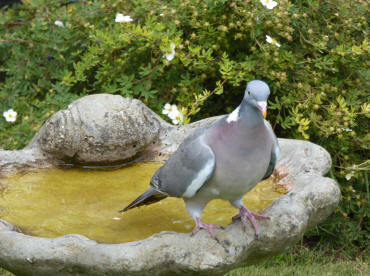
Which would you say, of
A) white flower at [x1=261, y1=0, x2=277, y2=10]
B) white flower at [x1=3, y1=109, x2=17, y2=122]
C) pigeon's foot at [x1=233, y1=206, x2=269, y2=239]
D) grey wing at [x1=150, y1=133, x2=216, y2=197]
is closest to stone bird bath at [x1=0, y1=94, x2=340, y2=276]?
pigeon's foot at [x1=233, y1=206, x2=269, y2=239]

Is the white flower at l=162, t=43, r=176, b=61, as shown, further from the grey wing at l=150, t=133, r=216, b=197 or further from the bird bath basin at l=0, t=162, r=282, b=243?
the grey wing at l=150, t=133, r=216, b=197

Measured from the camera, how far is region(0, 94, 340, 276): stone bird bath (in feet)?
6.66

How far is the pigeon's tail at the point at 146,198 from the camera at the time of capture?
2.55 meters

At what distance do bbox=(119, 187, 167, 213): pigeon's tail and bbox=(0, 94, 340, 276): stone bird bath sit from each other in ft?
1.47

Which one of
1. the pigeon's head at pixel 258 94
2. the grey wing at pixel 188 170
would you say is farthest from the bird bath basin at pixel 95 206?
the pigeon's head at pixel 258 94

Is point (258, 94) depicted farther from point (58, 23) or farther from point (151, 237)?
point (58, 23)

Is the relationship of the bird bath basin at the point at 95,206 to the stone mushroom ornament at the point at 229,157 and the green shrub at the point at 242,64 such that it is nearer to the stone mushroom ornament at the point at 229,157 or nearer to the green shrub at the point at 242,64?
the stone mushroom ornament at the point at 229,157

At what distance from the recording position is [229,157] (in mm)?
2150

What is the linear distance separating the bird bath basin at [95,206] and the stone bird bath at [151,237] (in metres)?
0.11

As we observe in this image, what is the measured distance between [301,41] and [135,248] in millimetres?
2440

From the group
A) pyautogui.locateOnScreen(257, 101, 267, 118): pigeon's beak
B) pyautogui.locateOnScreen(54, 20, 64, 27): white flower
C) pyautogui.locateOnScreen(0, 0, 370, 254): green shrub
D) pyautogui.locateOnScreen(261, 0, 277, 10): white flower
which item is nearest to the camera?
pyautogui.locateOnScreen(257, 101, 267, 118): pigeon's beak

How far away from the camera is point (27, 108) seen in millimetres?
4555

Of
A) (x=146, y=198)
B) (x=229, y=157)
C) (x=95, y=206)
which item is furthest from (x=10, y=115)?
(x=229, y=157)

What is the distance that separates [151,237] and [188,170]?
1.11ft
